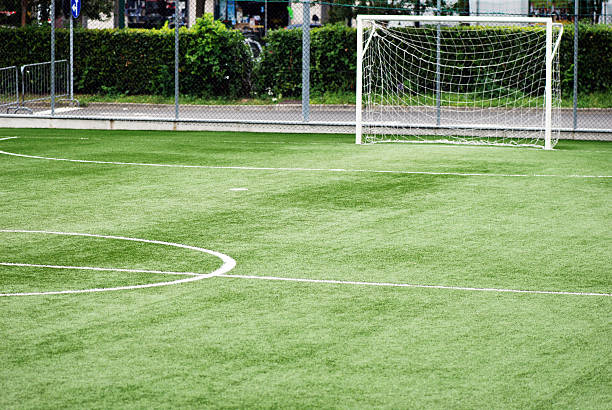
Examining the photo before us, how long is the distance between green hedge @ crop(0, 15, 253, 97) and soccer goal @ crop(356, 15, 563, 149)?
10.5 ft

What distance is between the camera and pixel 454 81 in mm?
19344

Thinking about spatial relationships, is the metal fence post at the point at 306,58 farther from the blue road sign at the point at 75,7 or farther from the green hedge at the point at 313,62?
the blue road sign at the point at 75,7

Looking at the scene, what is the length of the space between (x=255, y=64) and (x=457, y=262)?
1428 cm

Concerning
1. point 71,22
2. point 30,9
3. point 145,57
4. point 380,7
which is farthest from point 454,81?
point 30,9

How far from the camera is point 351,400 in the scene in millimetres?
4430

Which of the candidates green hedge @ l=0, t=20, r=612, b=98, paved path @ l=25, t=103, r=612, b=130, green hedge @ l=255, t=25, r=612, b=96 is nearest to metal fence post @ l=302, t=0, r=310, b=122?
paved path @ l=25, t=103, r=612, b=130

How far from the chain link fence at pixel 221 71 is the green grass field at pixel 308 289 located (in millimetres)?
7062

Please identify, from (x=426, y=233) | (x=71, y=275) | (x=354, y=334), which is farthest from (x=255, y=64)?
(x=354, y=334)

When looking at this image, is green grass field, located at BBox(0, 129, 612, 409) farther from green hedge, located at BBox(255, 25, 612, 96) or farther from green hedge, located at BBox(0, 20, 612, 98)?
green hedge, located at BBox(255, 25, 612, 96)

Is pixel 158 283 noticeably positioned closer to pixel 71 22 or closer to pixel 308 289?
pixel 308 289

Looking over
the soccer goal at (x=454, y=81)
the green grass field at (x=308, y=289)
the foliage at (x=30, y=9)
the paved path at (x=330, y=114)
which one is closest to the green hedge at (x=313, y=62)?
the paved path at (x=330, y=114)

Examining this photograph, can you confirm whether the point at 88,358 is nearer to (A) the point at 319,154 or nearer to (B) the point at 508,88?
(A) the point at 319,154

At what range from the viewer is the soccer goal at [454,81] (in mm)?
17734

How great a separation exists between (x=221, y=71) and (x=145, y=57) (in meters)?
2.38
